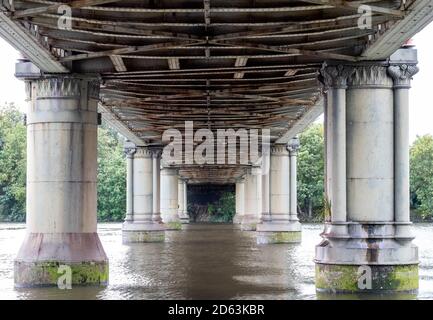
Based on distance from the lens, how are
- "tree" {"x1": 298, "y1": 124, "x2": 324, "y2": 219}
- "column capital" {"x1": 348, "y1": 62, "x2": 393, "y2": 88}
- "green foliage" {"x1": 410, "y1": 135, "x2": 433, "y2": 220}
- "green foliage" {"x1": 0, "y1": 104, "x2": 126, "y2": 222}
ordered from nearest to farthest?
"column capital" {"x1": 348, "y1": 62, "x2": 393, "y2": 88} < "green foliage" {"x1": 410, "y1": 135, "x2": 433, "y2": 220} < "green foliage" {"x1": 0, "y1": 104, "x2": 126, "y2": 222} < "tree" {"x1": 298, "y1": 124, "x2": 324, "y2": 219}

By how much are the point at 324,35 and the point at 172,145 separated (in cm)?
3508

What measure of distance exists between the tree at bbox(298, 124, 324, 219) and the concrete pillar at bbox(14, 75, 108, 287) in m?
90.0

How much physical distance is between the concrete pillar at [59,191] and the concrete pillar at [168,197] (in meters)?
52.3

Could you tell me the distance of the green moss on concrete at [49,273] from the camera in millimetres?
25531

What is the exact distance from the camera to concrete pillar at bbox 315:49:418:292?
23.9 metres

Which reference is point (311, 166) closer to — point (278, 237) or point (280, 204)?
point (280, 204)

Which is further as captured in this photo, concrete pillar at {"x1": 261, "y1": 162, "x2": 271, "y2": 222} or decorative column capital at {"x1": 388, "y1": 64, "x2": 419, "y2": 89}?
concrete pillar at {"x1": 261, "y1": 162, "x2": 271, "y2": 222}

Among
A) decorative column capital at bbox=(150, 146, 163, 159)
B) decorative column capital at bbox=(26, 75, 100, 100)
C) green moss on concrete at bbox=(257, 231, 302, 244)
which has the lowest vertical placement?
green moss on concrete at bbox=(257, 231, 302, 244)

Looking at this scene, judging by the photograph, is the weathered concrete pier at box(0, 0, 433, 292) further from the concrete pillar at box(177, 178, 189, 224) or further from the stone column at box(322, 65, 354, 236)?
the concrete pillar at box(177, 178, 189, 224)

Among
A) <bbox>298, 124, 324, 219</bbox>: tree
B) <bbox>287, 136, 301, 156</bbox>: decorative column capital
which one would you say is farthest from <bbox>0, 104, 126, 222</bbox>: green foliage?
<bbox>287, 136, 301, 156</bbox>: decorative column capital

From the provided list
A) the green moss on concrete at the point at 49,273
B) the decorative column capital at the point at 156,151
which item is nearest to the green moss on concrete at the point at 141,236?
the decorative column capital at the point at 156,151

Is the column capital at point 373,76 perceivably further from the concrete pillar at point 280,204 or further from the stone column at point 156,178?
the stone column at point 156,178
